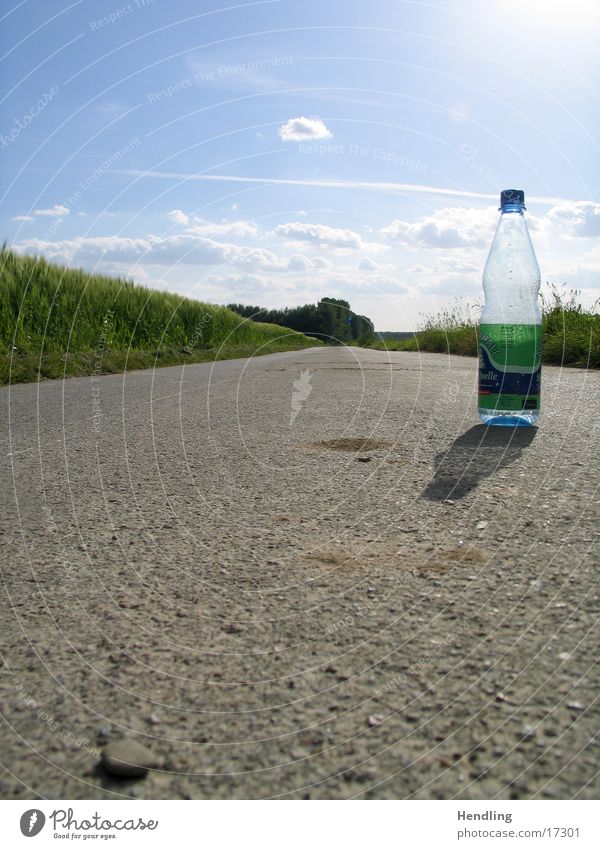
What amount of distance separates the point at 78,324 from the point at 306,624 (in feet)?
36.6

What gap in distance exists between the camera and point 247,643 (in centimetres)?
140

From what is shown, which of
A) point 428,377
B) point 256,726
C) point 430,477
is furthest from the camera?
point 428,377

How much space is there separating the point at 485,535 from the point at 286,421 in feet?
7.77

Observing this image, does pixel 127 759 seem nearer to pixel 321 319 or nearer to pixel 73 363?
pixel 73 363

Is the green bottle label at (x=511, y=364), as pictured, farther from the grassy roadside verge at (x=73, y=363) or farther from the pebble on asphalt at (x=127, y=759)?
the grassy roadside verge at (x=73, y=363)

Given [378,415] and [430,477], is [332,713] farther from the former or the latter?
[378,415]

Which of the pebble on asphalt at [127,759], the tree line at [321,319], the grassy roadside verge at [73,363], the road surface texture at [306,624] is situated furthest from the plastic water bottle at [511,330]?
the tree line at [321,319]

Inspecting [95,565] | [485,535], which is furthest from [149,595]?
[485,535]

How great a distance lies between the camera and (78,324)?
11.9 m

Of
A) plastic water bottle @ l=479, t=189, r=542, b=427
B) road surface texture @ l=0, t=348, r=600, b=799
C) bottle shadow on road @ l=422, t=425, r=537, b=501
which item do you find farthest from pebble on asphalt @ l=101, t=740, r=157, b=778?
plastic water bottle @ l=479, t=189, r=542, b=427

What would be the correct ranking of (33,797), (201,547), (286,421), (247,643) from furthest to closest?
1. (286,421)
2. (201,547)
3. (247,643)
4. (33,797)

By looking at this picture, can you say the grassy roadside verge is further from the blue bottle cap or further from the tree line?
the blue bottle cap

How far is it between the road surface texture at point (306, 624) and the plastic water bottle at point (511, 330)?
423mm

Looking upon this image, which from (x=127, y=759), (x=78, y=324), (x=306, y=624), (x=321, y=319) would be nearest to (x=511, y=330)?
(x=306, y=624)
